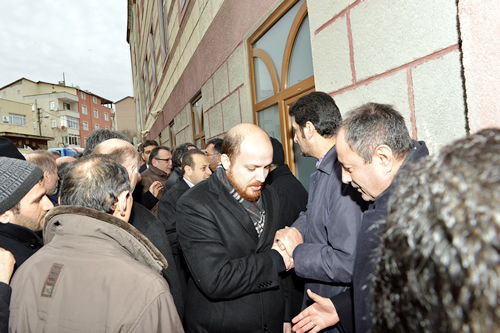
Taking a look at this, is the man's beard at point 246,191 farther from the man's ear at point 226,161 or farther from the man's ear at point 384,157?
the man's ear at point 384,157

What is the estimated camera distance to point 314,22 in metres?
2.93

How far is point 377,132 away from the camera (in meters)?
1.45

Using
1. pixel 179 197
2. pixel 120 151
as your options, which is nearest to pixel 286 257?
pixel 120 151

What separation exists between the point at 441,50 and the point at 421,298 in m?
1.69

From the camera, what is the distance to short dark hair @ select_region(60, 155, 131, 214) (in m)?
1.53

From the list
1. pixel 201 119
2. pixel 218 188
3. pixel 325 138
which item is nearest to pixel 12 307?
pixel 218 188

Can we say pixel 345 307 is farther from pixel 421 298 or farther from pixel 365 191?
pixel 421 298

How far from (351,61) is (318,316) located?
1.85m

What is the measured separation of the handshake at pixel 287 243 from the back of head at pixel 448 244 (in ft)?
4.14

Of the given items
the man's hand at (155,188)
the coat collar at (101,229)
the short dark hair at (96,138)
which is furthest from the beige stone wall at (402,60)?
the man's hand at (155,188)

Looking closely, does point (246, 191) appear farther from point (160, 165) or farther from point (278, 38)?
point (160, 165)

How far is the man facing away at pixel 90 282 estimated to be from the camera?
125 centimetres

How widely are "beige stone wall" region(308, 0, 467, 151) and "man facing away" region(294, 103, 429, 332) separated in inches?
19.3

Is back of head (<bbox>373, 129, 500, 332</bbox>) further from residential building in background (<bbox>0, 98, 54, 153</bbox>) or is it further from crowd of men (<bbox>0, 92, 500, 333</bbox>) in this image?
residential building in background (<bbox>0, 98, 54, 153</bbox>)
